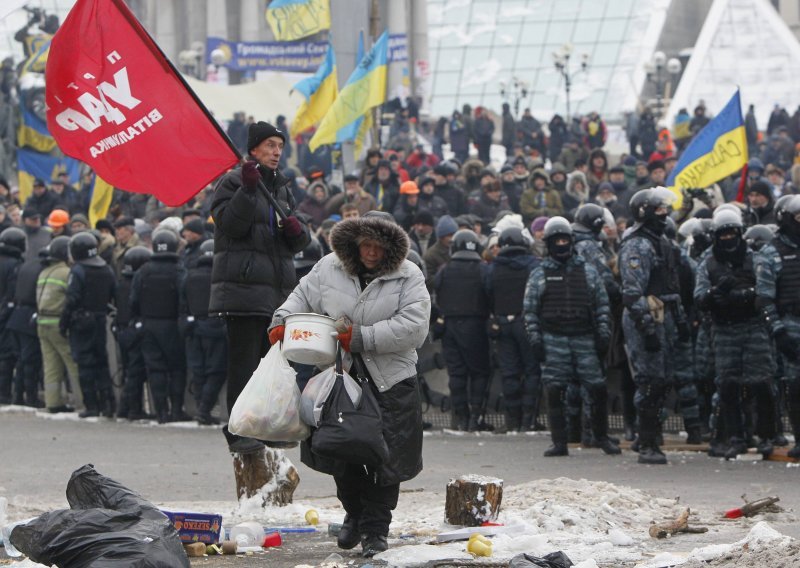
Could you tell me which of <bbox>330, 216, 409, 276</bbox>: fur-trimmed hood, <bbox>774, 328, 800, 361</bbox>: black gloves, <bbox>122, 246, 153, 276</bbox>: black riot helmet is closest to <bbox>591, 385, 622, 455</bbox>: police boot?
<bbox>774, 328, 800, 361</bbox>: black gloves

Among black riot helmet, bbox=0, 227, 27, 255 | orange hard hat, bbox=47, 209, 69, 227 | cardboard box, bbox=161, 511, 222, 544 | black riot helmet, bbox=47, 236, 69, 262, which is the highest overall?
orange hard hat, bbox=47, 209, 69, 227

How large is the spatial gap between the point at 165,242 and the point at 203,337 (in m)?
1.08

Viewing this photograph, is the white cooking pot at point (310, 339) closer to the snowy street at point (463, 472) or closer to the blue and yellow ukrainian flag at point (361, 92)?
the snowy street at point (463, 472)

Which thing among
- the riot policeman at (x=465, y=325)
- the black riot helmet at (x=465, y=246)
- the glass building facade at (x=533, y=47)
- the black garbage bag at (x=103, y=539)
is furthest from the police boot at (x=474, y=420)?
the glass building facade at (x=533, y=47)

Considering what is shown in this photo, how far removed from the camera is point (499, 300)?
53.2ft

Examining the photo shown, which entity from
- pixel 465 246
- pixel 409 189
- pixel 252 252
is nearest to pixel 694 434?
pixel 465 246

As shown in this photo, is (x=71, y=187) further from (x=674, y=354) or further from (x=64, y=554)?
(x=64, y=554)

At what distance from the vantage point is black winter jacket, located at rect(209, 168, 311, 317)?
32.1ft

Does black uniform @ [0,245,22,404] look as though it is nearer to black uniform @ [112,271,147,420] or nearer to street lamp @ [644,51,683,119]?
black uniform @ [112,271,147,420]

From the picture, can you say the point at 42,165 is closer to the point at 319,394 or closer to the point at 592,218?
the point at 592,218

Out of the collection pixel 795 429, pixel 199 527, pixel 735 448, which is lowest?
pixel 199 527

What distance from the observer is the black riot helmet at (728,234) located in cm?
1322

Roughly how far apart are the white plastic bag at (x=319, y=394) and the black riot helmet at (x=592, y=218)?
21.5 feet

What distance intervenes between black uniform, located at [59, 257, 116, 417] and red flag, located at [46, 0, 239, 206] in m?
8.42
